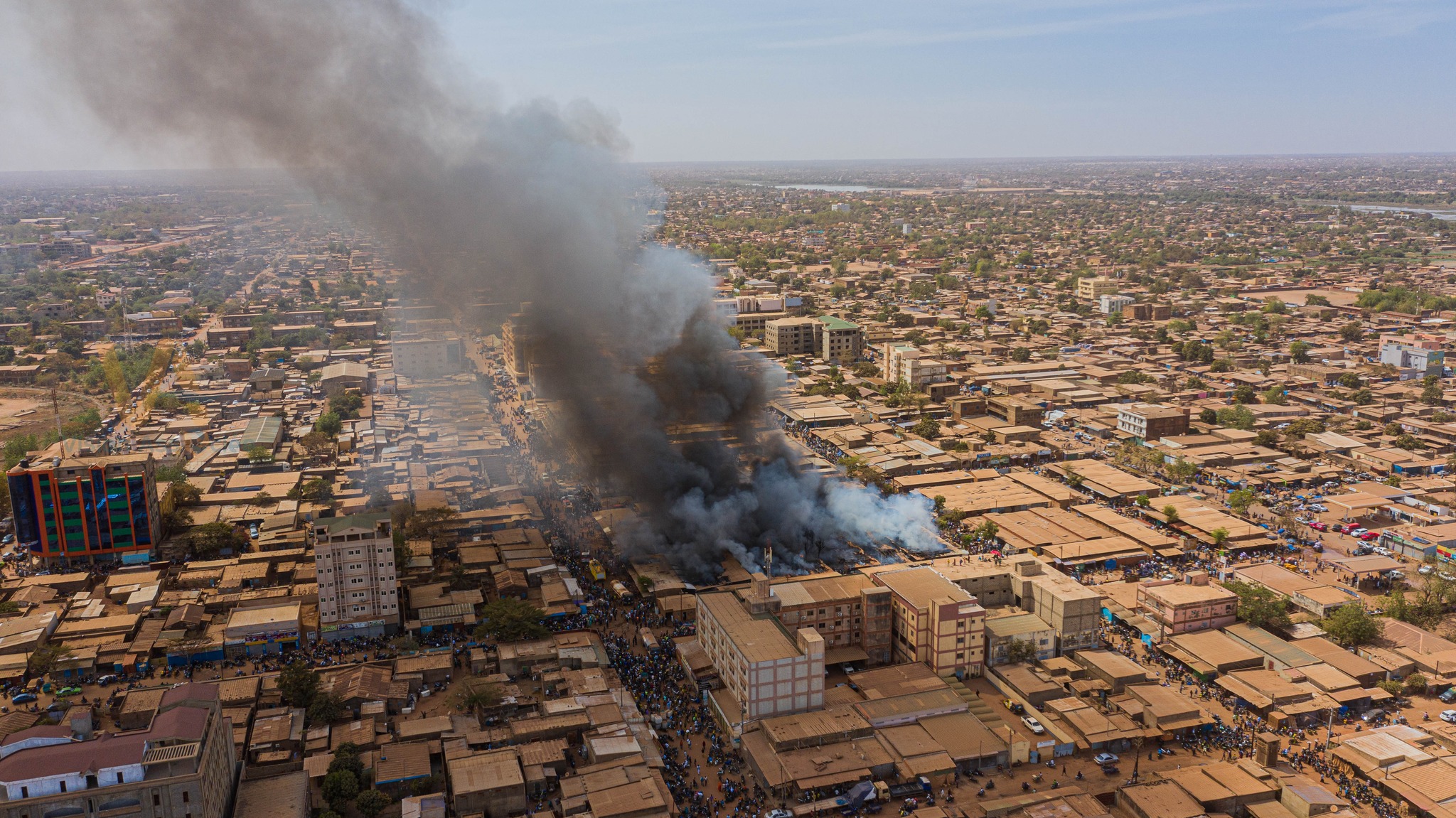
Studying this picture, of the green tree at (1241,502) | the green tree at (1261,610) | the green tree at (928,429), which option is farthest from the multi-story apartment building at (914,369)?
the green tree at (1261,610)

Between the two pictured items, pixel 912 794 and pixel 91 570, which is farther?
pixel 91 570

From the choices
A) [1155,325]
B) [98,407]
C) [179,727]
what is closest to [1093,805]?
[179,727]

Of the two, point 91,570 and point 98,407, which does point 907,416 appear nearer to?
point 91,570

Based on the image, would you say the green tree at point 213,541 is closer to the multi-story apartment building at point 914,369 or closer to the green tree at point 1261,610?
the green tree at point 1261,610

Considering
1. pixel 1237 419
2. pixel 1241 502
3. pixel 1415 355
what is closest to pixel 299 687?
pixel 1241 502

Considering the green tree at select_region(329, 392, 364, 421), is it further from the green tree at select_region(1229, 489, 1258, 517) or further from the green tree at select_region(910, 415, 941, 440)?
the green tree at select_region(1229, 489, 1258, 517)

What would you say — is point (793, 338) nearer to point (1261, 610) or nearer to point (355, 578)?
point (1261, 610)

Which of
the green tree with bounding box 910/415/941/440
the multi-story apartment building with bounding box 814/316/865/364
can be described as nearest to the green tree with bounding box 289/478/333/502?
the green tree with bounding box 910/415/941/440
